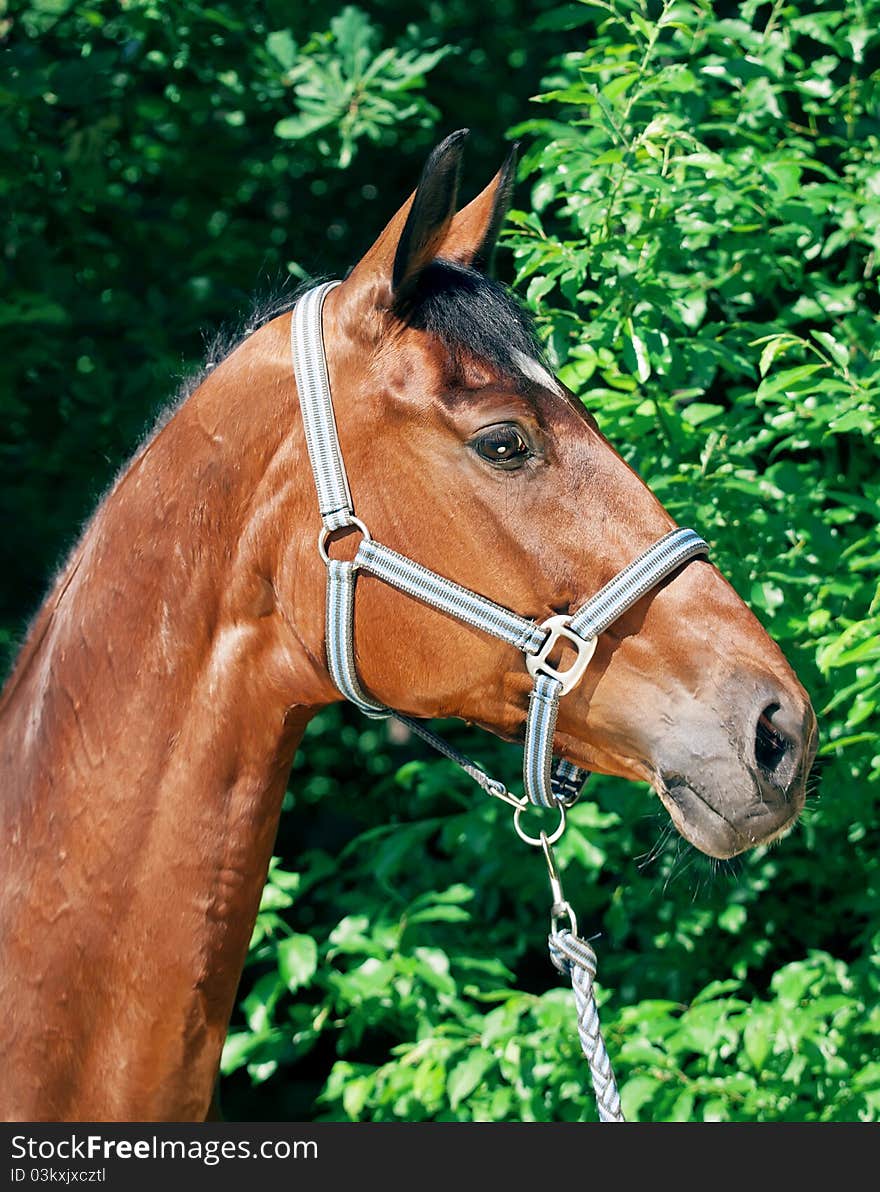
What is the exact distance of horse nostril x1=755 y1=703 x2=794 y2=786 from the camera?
5.34ft

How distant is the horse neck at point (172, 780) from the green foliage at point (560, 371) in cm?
83

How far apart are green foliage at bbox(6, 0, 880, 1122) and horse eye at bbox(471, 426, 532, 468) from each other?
762 mm

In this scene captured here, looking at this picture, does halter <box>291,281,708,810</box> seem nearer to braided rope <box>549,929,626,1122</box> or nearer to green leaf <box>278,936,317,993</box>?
braided rope <box>549,929,626,1122</box>

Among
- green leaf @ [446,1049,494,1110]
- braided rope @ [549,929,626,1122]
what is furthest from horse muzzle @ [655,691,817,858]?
green leaf @ [446,1049,494,1110]

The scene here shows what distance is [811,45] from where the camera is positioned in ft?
10.9

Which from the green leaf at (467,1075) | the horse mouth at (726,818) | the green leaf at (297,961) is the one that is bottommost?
the green leaf at (467,1075)

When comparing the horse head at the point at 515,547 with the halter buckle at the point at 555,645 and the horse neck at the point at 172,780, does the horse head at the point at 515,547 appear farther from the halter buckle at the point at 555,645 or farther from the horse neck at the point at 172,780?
the horse neck at the point at 172,780

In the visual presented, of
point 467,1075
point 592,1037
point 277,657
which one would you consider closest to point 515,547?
point 277,657

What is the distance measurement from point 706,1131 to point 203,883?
52.2 inches

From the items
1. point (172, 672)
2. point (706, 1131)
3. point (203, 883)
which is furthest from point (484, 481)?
point (706, 1131)

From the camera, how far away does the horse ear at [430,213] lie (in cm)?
162

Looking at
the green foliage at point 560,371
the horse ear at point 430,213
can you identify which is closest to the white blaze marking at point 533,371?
the horse ear at point 430,213

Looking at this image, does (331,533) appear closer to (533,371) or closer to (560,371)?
(533,371)

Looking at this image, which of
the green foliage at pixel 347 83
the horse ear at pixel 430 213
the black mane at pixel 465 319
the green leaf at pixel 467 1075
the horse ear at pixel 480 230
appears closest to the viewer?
the horse ear at pixel 430 213
